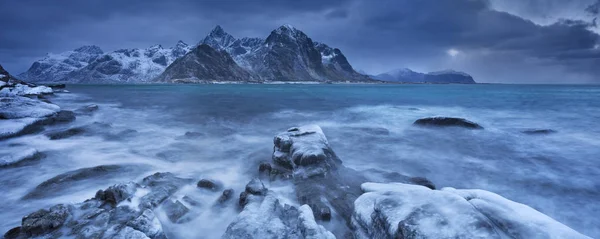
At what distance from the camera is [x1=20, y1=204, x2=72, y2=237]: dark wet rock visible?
428cm

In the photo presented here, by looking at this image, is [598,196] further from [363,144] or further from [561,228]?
[363,144]

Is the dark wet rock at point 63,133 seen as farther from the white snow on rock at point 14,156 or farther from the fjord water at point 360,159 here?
the white snow on rock at point 14,156

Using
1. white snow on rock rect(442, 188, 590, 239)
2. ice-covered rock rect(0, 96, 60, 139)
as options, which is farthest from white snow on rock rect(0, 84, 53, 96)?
white snow on rock rect(442, 188, 590, 239)

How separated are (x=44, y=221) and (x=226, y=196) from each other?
9.98ft

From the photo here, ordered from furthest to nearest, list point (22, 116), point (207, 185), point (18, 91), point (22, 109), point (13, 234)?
1. point (18, 91)
2. point (22, 109)
3. point (22, 116)
4. point (207, 185)
5. point (13, 234)

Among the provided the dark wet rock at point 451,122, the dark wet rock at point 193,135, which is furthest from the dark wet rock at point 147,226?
the dark wet rock at point 451,122

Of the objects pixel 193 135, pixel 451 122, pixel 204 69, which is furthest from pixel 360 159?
pixel 204 69

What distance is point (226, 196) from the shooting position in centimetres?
608

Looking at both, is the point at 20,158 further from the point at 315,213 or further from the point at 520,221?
the point at 520,221

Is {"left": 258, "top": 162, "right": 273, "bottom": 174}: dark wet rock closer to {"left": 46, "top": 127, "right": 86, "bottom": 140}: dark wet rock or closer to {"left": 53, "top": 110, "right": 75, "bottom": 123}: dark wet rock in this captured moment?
{"left": 46, "top": 127, "right": 86, "bottom": 140}: dark wet rock

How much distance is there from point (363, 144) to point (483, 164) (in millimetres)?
4361

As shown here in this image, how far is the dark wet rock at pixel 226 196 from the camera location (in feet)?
19.5

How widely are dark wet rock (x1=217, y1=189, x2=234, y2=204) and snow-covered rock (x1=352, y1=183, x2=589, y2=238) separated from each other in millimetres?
2958

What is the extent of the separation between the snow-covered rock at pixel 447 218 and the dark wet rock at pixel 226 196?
296 cm
